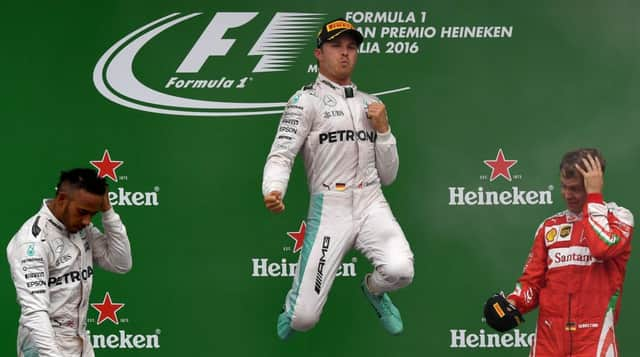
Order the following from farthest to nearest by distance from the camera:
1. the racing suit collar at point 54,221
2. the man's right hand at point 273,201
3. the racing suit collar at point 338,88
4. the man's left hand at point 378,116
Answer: the racing suit collar at point 338,88
the man's left hand at point 378,116
the man's right hand at point 273,201
the racing suit collar at point 54,221

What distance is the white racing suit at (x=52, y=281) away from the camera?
15.7 ft

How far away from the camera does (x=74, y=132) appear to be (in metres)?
6.77

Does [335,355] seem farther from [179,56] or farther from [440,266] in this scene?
[179,56]

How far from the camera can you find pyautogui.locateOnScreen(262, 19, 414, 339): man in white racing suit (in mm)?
5727

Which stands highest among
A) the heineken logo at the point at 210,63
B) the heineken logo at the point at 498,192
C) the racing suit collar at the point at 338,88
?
the heineken logo at the point at 210,63

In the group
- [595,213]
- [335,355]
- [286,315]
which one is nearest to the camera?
[595,213]

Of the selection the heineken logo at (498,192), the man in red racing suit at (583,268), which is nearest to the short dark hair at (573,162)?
the man in red racing suit at (583,268)

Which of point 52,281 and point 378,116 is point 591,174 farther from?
point 52,281

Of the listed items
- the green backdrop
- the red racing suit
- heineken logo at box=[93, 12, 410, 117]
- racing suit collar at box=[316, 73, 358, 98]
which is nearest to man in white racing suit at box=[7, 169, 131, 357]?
racing suit collar at box=[316, 73, 358, 98]

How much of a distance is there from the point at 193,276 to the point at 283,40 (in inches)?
58.7

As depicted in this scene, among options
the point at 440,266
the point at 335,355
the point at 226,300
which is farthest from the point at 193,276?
the point at 440,266

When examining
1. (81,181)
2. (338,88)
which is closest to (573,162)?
(338,88)

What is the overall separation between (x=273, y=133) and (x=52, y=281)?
2108 mm

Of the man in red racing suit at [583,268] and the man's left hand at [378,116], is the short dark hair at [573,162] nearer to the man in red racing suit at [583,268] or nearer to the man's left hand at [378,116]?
the man in red racing suit at [583,268]
